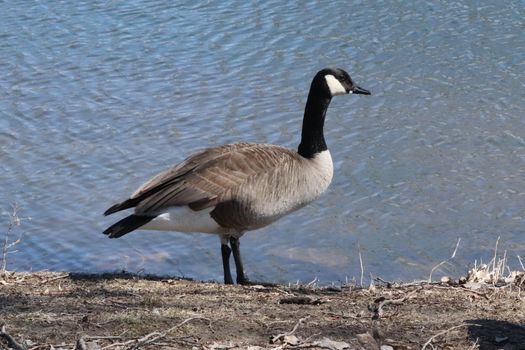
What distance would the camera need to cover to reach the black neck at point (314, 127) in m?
7.41

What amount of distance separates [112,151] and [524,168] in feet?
13.9

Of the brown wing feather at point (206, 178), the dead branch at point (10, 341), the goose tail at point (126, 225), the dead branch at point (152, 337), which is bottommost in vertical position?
the goose tail at point (126, 225)

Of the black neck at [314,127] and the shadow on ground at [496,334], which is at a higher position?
the black neck at [314,127]

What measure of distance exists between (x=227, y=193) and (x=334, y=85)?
1433 mm

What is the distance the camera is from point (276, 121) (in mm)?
10594

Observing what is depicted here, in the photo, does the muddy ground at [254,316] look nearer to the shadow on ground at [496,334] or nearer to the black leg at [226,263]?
the shadow on ground at [496,334]

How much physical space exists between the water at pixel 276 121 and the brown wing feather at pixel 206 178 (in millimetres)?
1286

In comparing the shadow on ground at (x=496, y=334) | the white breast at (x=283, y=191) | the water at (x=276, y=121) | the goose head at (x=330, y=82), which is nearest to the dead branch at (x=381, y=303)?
the shadow on ground at (x=496, y=334)

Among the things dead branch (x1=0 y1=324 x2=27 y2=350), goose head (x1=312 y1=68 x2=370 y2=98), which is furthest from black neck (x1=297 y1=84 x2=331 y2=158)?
dead branch (x1=0 y1=324 x2=27 y2=350)

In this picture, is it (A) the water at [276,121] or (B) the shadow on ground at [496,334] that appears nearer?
(B) the shadow on ground at [496,334]

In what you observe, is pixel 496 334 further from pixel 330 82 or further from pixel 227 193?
pixel 330 82

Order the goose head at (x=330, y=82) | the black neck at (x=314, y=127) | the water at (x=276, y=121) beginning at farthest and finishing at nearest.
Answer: the water at (x=276, y=121) < the goose head at (x=330, y=82) < the black neck at (x=314, y=127)

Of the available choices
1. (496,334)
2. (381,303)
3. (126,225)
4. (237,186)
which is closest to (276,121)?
(237,186)

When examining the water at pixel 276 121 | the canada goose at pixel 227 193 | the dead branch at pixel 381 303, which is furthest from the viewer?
the water at pixel 276 121
